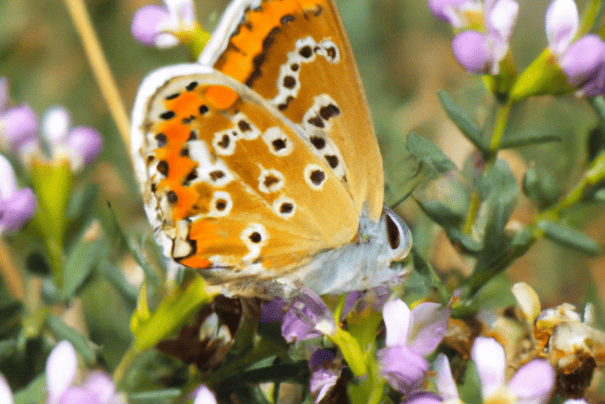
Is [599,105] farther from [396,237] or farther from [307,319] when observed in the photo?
[307,319]

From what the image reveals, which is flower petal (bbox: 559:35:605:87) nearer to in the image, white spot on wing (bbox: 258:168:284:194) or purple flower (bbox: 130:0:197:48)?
white spot on wing (bbox: 258:168:284:194)

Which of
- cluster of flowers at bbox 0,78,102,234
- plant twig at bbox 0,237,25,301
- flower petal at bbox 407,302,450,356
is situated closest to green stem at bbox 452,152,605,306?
flower petal at bbox 407,302,450,356

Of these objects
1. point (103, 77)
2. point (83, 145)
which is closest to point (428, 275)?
point (83, 145)

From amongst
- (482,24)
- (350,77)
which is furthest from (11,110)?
(482,24)

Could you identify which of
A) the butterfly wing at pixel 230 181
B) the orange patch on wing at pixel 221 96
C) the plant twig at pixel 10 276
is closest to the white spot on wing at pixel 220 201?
the butterfly wing at pixel 230 181

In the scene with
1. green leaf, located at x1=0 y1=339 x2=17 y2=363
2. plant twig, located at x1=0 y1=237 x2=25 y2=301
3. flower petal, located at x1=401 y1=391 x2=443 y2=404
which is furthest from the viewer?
plant twig, located at x1=0 y1=237 x2=25 y2=301

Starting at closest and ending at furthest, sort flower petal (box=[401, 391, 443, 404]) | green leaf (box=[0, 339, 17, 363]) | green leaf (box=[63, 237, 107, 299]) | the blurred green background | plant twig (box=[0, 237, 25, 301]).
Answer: flower petal (box=[401, 391, 443, 404])
green leaf (box=[0, 339, 17, 363])
green leaf (box=[63, 237, 107, 299])
plant twig (box=[0, 237, 25, 301])
the blurred green background

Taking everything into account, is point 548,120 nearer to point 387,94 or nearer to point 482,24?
point 387,94
